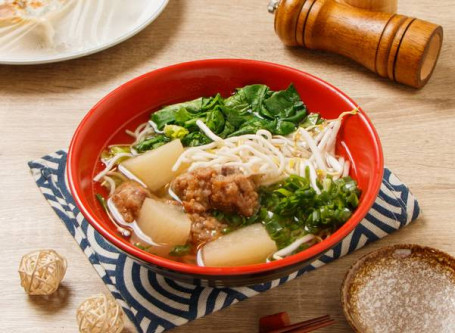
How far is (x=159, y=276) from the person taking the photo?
5.91 feet

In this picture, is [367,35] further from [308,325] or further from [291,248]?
[308,325]

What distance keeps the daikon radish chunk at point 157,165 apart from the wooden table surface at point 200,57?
0.35 m

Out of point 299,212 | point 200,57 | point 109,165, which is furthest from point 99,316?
point 200,57

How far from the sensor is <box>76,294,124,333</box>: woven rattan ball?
5.23ft

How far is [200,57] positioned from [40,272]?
59.2 inches

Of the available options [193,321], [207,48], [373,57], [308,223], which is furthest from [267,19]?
[193,321]

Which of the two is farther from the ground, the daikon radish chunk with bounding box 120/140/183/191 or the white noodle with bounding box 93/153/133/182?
the daikon radish chunk with bounding box 120/140/183/191

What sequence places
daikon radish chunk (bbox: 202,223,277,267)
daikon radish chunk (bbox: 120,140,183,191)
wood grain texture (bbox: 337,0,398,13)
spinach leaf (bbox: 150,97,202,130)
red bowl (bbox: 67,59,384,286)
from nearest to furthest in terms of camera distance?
red bowl (bbox: 67,59,384,286)
daikon radish chunk (bbox: 202,223,277,267)
daikon radish chunk (bbox: 120,140,183,191)
spinach leaf (bbox: 150,97,202,130)
wood grain texture (bbox: 337,0,398,13)

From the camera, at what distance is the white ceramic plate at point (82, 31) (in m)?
2.69

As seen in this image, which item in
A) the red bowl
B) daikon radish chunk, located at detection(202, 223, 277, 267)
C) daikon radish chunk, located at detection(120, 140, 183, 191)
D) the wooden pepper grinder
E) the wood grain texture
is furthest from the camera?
the wood grain texture

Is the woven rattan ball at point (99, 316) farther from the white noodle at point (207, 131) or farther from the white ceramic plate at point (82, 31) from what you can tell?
the white ceramic plate at point (82, 31)

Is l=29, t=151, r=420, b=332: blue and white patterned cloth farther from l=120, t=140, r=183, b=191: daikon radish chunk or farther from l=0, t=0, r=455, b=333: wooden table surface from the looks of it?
l=120, t=140, r=183, b=191: daikon radish chunk

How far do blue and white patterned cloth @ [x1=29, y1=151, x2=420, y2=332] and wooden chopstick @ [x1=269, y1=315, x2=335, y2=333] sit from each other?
21 cm

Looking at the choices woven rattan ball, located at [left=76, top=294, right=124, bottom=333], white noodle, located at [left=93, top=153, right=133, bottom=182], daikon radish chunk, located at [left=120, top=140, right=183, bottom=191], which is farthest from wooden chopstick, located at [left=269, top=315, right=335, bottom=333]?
white noodle, located at [left=93, top=153, right=133, bottom=182]
